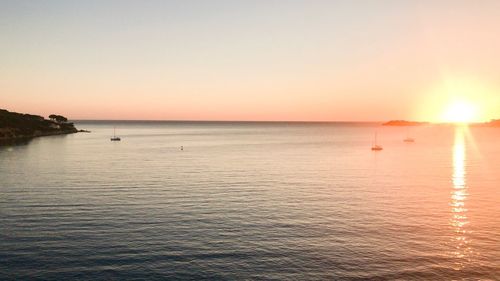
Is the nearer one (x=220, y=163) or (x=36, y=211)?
(x=36, y=211)

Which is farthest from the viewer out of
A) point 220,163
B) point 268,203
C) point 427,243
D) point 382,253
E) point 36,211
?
point 220,163

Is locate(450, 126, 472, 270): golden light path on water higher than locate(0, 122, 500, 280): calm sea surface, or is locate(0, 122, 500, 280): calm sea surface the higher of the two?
locate(0, 122, 500, 280): calm sea surface

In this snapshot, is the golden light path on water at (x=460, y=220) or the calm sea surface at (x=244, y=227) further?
the golden light path on water at (x=460, y=220)

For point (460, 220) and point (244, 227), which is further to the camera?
point (460, 220)

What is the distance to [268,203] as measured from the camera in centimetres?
6397

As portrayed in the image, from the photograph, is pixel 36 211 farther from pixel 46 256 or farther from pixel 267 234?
pixel 267 234

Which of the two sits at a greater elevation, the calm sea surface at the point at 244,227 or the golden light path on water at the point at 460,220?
the calm sea surface at the point at 244,227

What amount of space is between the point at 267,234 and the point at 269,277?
12.0 meters

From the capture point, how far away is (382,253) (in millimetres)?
41312

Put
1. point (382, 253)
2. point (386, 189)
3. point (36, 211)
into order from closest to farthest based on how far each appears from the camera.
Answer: point (382, 253) → point (36, 211) → point (386, 189)

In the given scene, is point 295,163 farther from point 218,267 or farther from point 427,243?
point 218,267

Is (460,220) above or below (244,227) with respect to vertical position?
below

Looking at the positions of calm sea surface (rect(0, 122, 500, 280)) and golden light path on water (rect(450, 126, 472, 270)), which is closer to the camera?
calm sea surface (rect(0, 122, 500, 280))

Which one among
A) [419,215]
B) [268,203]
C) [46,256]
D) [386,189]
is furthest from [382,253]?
[386,189]
